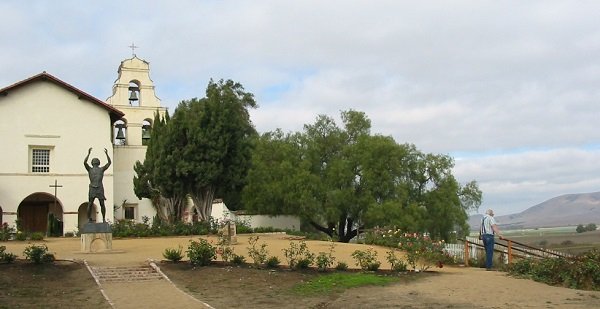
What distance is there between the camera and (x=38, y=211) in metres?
38.3

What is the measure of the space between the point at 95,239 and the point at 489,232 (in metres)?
12.2

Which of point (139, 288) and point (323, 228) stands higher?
point (323, 228)

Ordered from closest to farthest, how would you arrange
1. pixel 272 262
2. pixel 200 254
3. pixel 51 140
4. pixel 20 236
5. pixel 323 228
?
pixel 200 254, pixel 272 262, pixel 20 236, pixel 51 140, pixel 323 228

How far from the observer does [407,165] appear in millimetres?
37719

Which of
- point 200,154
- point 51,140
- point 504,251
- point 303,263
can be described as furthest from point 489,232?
point 51,140

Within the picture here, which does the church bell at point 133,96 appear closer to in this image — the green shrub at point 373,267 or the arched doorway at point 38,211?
the arched doorway at point 38,211

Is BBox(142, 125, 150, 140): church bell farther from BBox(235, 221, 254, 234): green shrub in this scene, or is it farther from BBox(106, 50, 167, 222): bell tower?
BBox(235, 221, 254, 234): green shrub

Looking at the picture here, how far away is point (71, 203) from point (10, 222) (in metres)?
3.47

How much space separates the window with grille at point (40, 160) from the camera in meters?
36.7

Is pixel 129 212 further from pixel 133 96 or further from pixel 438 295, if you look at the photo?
pixel 438 295

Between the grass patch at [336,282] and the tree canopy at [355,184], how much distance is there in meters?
20.3

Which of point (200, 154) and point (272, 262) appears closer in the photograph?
point (272, 262)

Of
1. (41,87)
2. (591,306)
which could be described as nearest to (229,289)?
(591,306)

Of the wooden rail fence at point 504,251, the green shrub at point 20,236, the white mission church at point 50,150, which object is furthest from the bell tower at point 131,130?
the wooden rail fence at point 504,251
